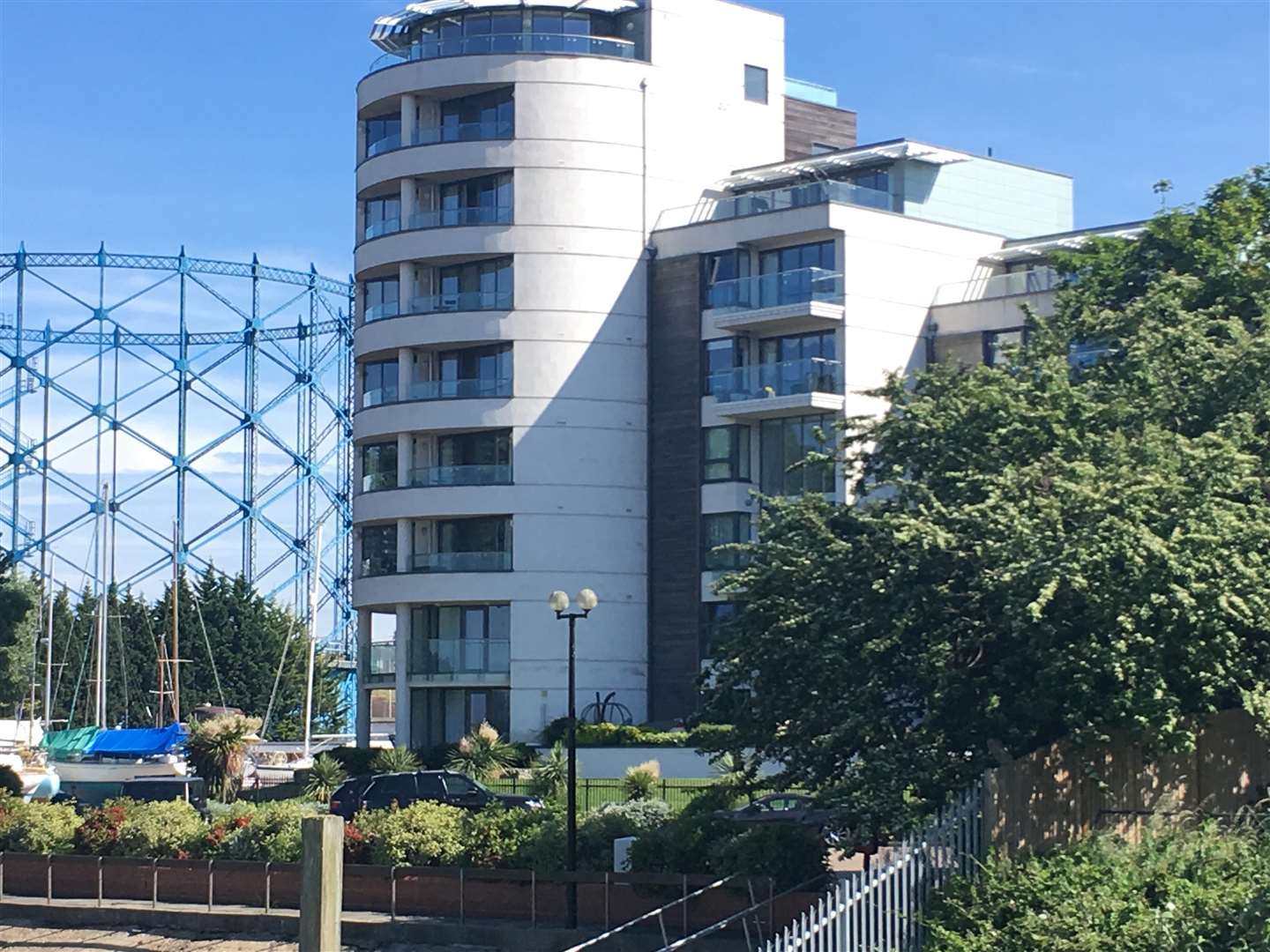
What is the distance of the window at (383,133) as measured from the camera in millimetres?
73125

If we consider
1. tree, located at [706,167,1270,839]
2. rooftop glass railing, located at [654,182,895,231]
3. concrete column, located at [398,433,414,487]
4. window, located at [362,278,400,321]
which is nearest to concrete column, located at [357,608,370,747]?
concrete column, located at [398,433,414,487]

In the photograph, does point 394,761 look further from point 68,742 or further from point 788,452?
point 68,742

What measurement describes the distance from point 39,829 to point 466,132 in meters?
36.8

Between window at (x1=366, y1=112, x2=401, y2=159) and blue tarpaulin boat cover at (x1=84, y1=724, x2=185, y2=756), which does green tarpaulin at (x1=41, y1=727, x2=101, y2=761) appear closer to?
blue tarpaulin boat cover at (x1=84, y1=724, x2=185, y2=756)

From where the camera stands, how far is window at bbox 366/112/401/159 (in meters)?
73.1

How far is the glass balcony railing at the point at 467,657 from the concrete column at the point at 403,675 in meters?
0.83

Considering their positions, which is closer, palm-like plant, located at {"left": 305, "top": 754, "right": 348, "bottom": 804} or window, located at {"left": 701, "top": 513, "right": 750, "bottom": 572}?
palm-like plant, located at {"left": 305, "top": 754, "right": 348, "bottom": 804}

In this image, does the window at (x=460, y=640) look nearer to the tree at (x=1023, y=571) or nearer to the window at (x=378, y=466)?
the window at (x=378, y=466)

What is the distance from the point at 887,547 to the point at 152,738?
5988 centimetres

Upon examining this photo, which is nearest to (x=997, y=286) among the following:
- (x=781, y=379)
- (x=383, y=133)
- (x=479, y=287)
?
(x=781, y=379)

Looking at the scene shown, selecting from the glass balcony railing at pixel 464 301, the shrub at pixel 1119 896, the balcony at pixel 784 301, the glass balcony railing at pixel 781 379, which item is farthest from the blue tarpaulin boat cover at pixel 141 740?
the shrub at pixel 1119 896

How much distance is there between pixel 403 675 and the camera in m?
70.9

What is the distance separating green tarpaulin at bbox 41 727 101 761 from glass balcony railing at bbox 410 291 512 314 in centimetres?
2300

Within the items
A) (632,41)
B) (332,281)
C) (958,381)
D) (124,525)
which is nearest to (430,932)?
(958,381)
